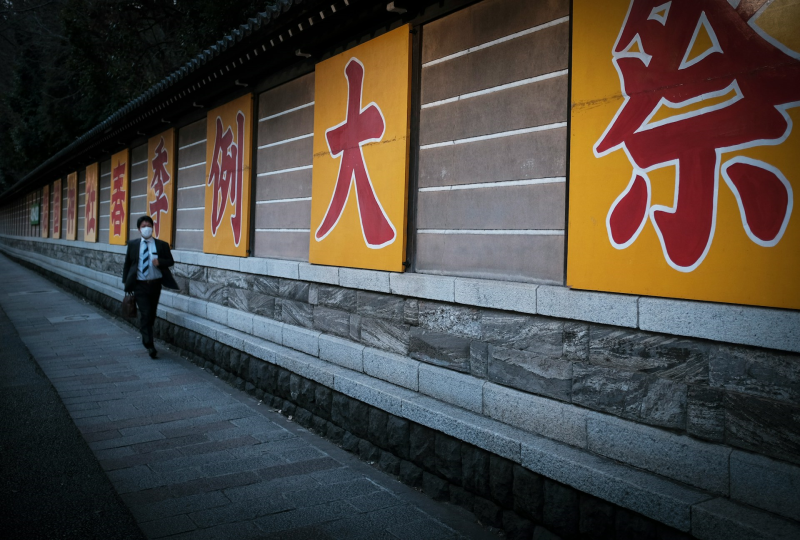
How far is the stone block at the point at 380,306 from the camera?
5.04 m

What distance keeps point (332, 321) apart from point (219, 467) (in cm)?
170

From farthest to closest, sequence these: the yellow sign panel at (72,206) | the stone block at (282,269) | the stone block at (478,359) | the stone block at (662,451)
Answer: the yellow sign panel at (72,206) → the stone block at (282,269) → the stone block at (478,359) → the stone block at (662,451)

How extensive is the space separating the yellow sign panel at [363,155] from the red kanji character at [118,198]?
28.2 ft

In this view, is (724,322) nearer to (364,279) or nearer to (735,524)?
(735,524)

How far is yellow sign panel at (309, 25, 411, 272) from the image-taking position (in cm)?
496

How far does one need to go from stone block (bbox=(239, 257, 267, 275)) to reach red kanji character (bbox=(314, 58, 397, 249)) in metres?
1.47

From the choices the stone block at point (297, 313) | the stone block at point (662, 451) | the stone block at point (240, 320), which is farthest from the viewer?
the stone block at point (240, 320)

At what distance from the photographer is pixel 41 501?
13.9 feet

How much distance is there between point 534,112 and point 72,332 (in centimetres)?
1061

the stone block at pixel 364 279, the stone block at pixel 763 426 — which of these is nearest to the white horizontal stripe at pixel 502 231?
the stone block at pixel 364 279

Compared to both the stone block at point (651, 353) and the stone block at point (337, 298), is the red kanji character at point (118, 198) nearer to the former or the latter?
the stone block at point (337, 298)

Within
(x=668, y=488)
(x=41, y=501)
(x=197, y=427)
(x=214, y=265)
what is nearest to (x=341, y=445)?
(x=197, y=427)

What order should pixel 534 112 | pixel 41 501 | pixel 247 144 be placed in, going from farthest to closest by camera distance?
pixel 247 144 < pixel 41 501 < pixel 534 112

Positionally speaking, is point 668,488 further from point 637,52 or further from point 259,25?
point 259,25
